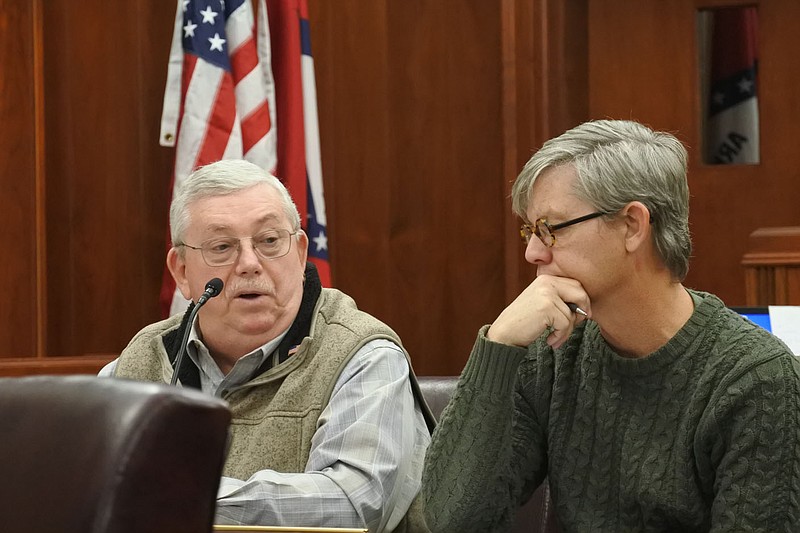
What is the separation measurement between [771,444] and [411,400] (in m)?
0.73

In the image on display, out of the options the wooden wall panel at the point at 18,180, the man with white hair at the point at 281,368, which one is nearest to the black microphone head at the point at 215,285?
the man with white hair at the point at 281,368

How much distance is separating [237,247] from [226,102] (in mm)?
1547

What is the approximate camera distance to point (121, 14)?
167 inches

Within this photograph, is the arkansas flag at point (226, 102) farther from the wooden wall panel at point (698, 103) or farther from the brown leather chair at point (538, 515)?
the brown leather chair at point (538, 515)

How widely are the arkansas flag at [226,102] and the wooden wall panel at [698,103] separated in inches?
45.1

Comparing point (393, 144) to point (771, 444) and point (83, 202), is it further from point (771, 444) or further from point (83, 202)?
point (771, 444)

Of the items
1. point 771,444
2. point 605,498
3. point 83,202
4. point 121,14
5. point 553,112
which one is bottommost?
point 605,498

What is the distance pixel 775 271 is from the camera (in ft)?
10.5

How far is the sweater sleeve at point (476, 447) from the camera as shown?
6.23 feet

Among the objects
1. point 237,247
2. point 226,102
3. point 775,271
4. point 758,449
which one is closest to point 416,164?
point 226,102

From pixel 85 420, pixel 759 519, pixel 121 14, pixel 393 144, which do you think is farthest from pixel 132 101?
pixel 85 420

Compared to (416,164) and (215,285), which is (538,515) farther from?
(416,164)

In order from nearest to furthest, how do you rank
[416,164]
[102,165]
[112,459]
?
[112,459]
[102,165]
[416,164]

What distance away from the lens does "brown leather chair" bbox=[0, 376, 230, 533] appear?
83 centimetres
